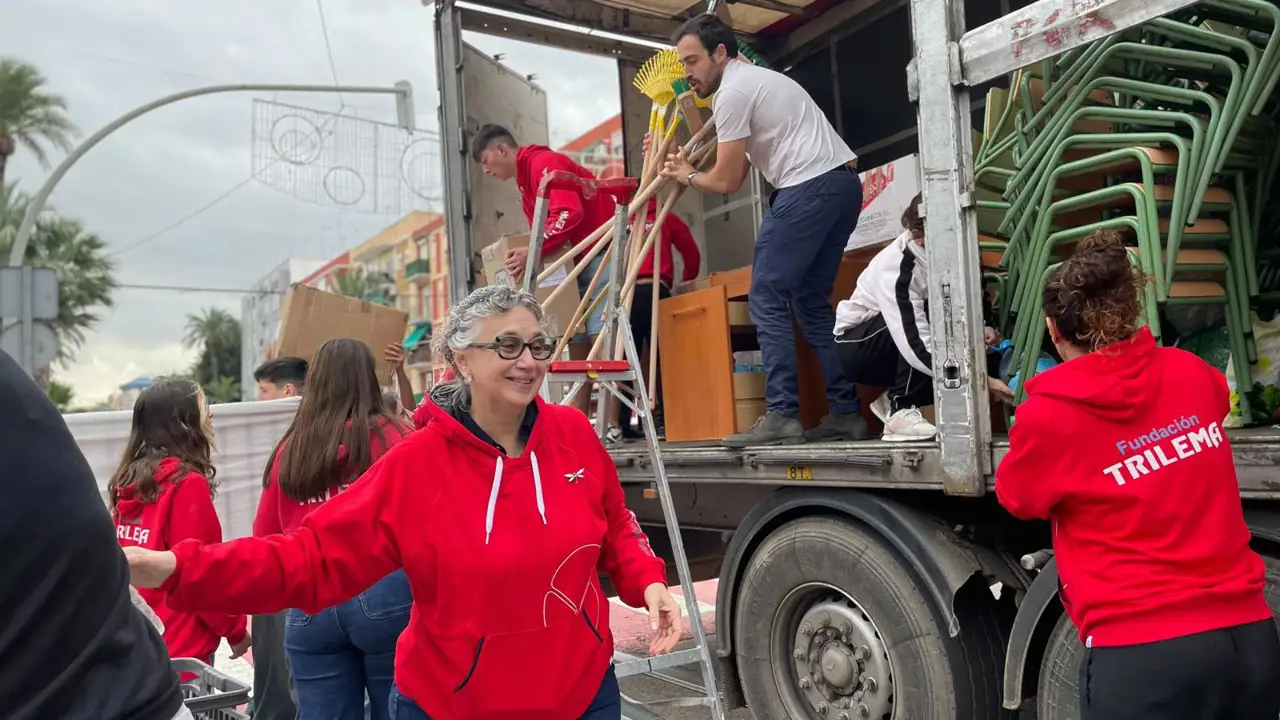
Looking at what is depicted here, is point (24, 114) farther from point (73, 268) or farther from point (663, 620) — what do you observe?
point (663, 620)

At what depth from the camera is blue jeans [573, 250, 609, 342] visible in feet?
17.1

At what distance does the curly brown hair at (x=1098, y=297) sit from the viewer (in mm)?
2182

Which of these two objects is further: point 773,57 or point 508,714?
point 773,57

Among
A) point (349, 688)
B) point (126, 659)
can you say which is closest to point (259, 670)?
point (349, 688)

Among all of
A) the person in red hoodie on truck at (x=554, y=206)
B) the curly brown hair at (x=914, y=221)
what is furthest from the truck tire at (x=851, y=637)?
the person in red hoodie on truck at (x=554, y=206)

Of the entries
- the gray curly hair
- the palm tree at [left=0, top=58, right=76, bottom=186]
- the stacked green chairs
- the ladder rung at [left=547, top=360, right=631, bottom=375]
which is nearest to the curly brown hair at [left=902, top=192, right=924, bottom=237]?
the stacked green chairs

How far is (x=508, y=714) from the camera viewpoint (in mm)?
2107

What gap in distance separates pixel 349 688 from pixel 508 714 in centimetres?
128

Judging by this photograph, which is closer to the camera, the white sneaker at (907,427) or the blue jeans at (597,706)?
the blue jeans at (597,706)

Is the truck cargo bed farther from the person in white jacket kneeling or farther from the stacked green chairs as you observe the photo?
the stacked green chairs

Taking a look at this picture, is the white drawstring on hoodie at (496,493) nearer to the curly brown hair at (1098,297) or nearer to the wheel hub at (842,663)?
the curly brown hair at (1098,297)

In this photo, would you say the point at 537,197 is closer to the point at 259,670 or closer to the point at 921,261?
the point at 921,261

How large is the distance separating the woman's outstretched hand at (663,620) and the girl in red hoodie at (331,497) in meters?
1.02

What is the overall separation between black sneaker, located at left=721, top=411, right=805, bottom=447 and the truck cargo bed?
6 centimetres
